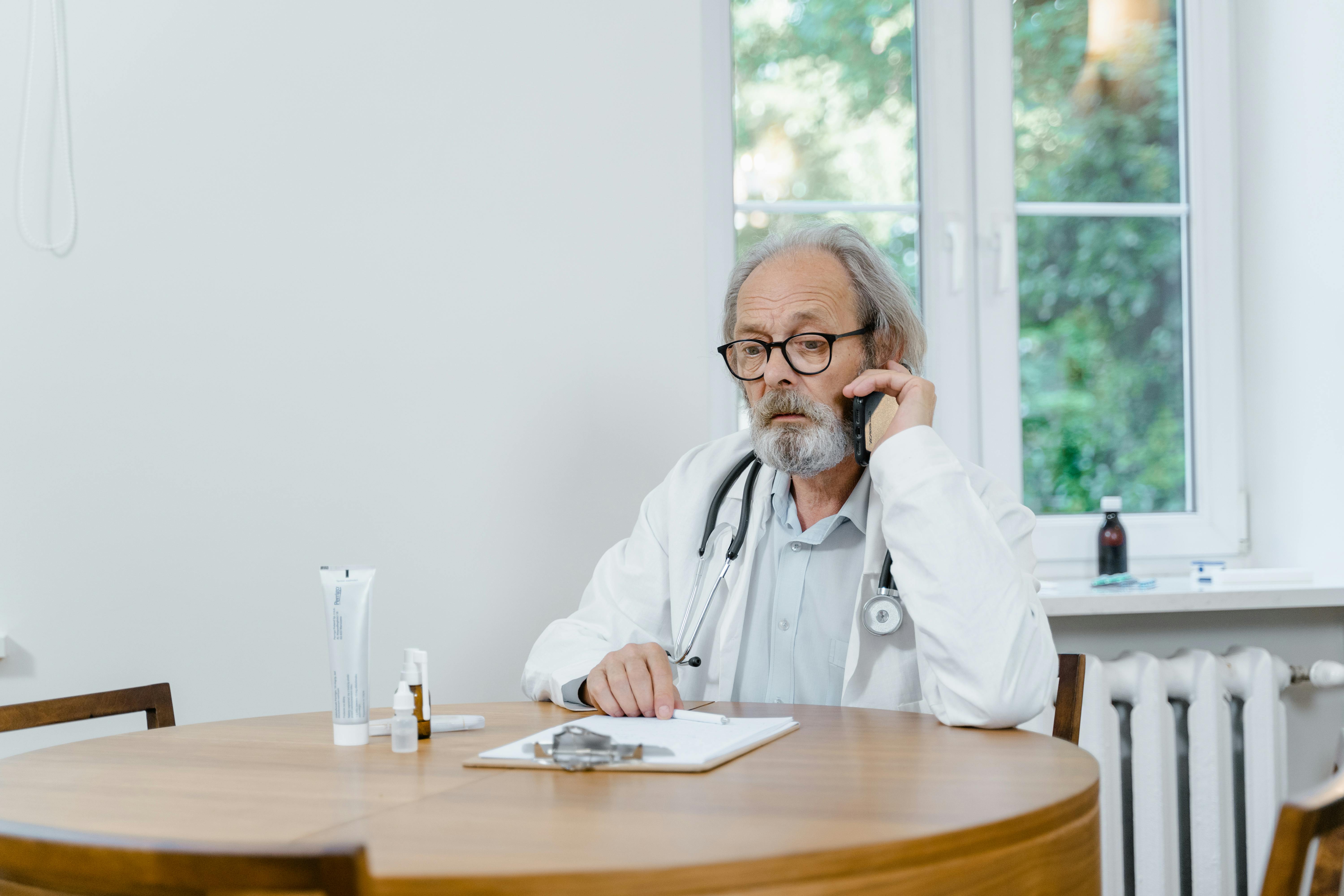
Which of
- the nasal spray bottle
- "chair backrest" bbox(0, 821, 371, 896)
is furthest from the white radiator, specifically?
"chair backrest" bbox(0, 821, 371, 896)

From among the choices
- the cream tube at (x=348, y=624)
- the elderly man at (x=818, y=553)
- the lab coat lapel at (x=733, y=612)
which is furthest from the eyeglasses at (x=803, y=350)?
the cream tube at (x=348, y=624)

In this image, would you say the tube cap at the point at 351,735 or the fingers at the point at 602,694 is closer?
the tube cap at the point at 351,735

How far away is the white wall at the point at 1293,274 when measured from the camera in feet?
7.30

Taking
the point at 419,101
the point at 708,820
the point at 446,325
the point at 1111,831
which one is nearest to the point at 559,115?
the point at 419,101

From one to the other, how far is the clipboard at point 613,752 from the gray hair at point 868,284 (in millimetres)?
845

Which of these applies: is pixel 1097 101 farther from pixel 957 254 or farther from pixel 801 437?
pixel 801 437

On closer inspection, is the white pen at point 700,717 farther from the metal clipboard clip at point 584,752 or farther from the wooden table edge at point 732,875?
the wooden table edge at point 732,875

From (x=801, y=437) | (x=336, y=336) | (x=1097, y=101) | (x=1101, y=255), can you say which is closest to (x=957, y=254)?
(x=1101, y=255)

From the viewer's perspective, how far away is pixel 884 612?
4.67 ft

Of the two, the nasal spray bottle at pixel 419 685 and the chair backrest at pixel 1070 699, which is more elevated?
the nasal spray bottle at pixel 419 685

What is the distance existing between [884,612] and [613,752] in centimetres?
56

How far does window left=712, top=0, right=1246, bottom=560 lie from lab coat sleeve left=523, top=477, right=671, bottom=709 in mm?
797

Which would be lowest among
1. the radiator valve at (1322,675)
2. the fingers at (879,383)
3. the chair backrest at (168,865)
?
the radiator valve at (1322,675)

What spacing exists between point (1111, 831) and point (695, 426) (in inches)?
44.4
